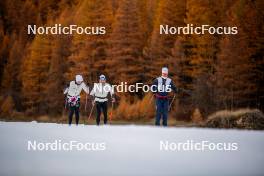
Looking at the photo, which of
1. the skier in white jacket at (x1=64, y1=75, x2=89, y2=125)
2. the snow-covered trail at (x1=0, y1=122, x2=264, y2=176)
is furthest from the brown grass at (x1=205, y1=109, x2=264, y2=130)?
the snow-covered trail at (x1=0, y1=122, x2=264, y2=176)

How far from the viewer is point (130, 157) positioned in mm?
8086

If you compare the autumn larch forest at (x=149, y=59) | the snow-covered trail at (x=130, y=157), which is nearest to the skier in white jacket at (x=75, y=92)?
the snow-covered trail at (x=130, y=157)

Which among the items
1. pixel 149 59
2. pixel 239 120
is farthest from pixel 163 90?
pixel 149 59

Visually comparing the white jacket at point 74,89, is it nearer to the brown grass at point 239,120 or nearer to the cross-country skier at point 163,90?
the cross-country skier at point 163,90

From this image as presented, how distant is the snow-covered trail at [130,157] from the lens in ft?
23.8

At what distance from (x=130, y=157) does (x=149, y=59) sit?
27039mm

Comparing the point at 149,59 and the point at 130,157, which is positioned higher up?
the point at 149,59

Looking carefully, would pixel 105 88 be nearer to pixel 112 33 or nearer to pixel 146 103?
pixel 146 103

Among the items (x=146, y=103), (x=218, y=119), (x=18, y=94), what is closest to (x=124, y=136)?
(x=218, y=119)

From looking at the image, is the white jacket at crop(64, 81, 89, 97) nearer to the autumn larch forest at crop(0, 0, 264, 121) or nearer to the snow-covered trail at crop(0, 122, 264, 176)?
the snow-covered trail at crop(0, 122, 264, 176)

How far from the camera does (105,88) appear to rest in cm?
1374

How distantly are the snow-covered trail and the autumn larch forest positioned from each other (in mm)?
15679

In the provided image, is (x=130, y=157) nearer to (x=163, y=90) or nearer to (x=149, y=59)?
(x=163, y=90)

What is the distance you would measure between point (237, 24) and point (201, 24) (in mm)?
2002
